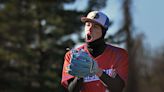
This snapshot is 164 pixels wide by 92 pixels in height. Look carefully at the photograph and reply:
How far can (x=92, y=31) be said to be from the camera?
5680mm

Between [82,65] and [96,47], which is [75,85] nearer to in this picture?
[82,65]

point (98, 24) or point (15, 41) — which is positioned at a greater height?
point (98, 24)

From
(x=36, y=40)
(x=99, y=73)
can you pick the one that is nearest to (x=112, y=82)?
(x=99, y=73)

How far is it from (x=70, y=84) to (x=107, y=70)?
0.36 m

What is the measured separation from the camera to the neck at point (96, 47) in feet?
18.7

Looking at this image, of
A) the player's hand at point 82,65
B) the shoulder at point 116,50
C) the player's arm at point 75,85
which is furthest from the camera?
the shoulder at point 116,50

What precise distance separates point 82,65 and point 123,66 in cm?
55

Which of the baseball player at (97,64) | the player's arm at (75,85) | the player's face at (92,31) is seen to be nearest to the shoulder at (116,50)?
the baseball player at (97,64)

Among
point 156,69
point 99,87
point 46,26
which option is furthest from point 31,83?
point 156,69

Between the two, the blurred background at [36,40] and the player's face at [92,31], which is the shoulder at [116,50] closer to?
the player's face at [92,31]

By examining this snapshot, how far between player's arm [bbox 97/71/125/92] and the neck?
11.6 inches

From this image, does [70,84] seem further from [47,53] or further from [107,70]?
[47,53]

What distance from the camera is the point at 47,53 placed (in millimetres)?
31109

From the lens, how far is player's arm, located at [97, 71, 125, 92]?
18.0ft
